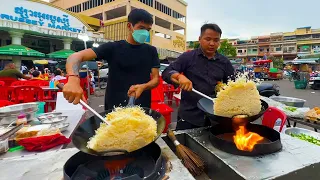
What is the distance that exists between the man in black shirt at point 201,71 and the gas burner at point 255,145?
0.44m

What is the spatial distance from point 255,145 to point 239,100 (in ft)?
1.15

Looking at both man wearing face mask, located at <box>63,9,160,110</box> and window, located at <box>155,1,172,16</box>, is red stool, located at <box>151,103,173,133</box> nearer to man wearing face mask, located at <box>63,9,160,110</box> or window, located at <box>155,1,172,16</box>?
man wearing face mask, located at <box>63,9,160,110</box>

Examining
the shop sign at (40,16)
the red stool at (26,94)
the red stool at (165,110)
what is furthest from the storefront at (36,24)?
the red stool at (165,110)

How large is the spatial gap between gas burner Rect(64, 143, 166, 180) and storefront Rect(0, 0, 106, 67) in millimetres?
14388

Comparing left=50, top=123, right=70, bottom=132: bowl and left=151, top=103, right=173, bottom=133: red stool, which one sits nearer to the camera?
left=50, top=123, right=70, bottom=132: bowl

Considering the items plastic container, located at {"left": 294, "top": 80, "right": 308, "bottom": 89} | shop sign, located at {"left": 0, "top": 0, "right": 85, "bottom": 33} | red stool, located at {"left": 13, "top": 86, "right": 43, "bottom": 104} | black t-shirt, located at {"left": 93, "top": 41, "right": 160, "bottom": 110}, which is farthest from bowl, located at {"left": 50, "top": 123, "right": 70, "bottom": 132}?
shop sign, located at {"left": 0, "top": 0, "right": 85, "bottom": 33}

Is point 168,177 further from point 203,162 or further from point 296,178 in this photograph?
point 296,178

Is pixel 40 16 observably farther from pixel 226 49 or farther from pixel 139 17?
pixel 226 49

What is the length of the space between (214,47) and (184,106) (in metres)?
0.78

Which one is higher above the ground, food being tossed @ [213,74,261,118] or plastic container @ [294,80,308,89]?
food being tossed @ [213,74,261,118]

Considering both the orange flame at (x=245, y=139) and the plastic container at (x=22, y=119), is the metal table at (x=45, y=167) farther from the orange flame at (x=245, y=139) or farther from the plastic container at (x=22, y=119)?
the plastic container at (x=22, y=119)

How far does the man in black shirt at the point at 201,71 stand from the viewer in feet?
7.17

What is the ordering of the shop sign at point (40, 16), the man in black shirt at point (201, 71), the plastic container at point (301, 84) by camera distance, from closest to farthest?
the man in black shirt at point (201, 71)
the plastic container at point (301, 84)
the shop sign at point (40, 16)

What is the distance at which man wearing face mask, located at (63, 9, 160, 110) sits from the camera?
2.07m
